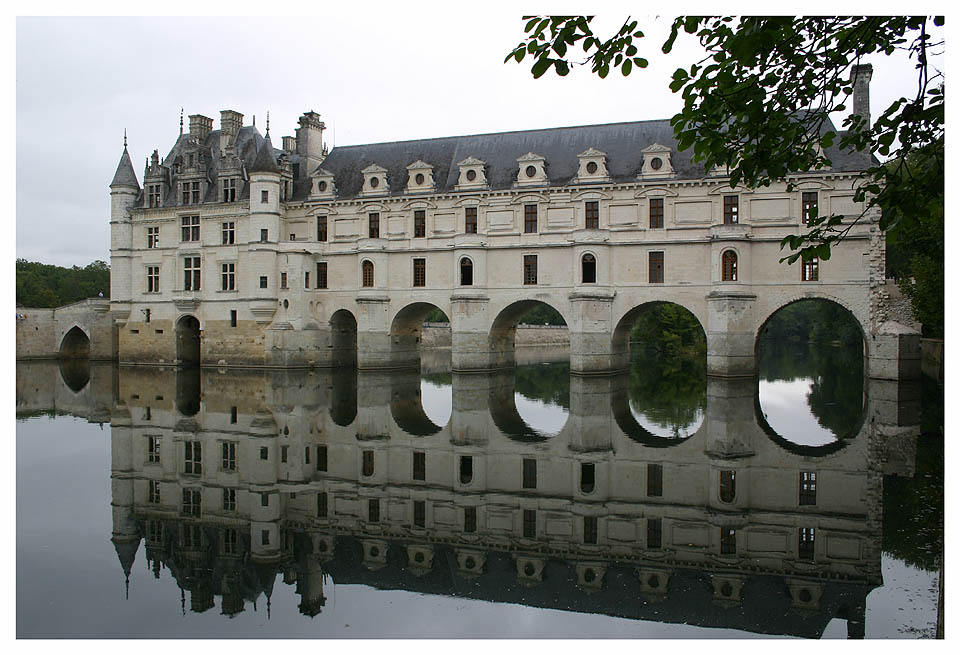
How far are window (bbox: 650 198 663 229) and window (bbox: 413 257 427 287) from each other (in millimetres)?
10823

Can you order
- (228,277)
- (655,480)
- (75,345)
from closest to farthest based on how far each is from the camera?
(655,480) → (228,277) → (75,345)

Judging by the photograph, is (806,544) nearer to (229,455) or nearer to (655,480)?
(655,480)

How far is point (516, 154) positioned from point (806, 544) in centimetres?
2886

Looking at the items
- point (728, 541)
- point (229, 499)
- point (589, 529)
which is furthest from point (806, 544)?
point (229, 499)

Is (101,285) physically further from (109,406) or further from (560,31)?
(560,31)

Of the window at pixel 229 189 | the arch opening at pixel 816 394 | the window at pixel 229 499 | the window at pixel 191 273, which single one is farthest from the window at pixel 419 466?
the window at pixel 191 273

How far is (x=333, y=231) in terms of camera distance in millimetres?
37750

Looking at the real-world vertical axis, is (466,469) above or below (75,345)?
below

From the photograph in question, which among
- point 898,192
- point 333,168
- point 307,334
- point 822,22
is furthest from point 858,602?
point 333,168

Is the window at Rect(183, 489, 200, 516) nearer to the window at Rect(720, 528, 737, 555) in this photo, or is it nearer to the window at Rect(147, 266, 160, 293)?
the window at Rect(720, 528, 737, 555)

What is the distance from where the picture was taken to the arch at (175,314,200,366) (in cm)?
3981

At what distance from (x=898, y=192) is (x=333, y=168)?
35.8 m

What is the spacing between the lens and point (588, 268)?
33031 mm

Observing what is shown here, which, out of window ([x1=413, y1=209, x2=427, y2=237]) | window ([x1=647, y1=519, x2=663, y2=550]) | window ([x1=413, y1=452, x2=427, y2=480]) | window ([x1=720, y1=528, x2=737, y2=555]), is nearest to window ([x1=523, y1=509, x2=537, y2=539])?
window ([x1=647, y1=519, x2=663, y2=550])
